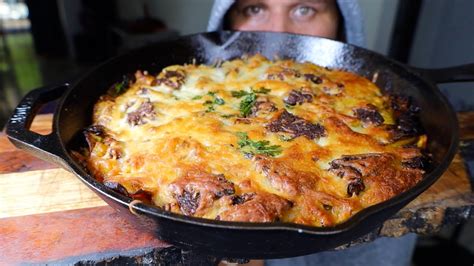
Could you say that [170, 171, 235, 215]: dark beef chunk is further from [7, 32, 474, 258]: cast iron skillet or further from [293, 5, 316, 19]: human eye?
[293, 5, 316, 19]: human eye

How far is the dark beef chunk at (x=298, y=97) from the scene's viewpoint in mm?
1430

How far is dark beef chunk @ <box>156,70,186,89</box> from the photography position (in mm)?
1540

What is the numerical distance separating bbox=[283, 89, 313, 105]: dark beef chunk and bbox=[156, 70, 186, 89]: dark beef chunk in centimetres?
40

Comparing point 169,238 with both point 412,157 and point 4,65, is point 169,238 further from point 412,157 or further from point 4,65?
point 4,65

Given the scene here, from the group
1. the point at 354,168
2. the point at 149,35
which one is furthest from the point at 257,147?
the point at 149,35

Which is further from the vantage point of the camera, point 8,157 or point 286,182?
point 8,157

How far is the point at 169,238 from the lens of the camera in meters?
0.97

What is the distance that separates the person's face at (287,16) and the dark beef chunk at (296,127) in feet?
3.05

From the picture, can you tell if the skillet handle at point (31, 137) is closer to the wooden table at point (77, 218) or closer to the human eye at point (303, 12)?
the wooden table at point (77, 218)

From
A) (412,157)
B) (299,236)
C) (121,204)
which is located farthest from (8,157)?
(412,157)

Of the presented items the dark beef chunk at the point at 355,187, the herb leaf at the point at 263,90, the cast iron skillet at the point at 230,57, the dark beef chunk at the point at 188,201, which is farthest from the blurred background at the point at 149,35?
the dark beef chunk at the point at 188,201

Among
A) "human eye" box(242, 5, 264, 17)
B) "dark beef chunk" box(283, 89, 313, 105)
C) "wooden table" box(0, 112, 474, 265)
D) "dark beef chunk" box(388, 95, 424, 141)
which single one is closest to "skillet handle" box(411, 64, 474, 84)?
"dark beef chunk" box(388, 95, 424, 141)

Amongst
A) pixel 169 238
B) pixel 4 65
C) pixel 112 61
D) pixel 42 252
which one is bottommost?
pixel 4 65

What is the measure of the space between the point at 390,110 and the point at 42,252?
3.85ft
